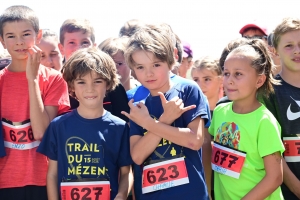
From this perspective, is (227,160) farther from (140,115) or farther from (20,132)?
(20,132)

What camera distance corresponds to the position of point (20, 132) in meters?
3.52

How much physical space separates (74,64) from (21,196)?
114 centimetres

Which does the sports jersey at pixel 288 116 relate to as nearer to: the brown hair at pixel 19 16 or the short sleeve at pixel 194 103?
the short sleeve at pixel 194 103

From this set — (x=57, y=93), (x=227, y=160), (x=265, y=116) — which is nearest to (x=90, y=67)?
(x=57, y=93)

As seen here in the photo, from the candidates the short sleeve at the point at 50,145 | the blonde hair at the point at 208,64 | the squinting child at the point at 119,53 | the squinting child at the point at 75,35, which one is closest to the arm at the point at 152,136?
the short sleeve at the point at 50,145

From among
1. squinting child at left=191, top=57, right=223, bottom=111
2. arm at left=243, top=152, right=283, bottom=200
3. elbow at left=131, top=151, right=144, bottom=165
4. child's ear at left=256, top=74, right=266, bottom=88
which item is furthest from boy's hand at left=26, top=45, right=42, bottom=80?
squinting child at left=191, top=57, right=223, bottom=111

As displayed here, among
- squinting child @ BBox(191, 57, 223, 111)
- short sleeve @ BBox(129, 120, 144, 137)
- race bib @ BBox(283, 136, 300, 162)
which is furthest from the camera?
squinting child @ BBox(191, 57, 223, 111)

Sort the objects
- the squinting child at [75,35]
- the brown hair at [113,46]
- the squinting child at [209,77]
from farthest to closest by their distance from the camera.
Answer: the squinting child at [209,77] < the squinting child at [75,35] < the brown hair at [113,46]

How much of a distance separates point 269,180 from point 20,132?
6.42 ft

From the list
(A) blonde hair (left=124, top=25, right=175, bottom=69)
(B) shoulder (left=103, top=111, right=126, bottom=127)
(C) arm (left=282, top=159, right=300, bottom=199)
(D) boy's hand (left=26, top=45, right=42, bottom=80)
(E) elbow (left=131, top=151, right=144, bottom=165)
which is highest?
(A) blonde hair (left=124, top=25, right=175, bottom=69)

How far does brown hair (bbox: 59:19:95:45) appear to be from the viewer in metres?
4.99

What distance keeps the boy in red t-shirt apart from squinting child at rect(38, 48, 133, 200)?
0.57 feet

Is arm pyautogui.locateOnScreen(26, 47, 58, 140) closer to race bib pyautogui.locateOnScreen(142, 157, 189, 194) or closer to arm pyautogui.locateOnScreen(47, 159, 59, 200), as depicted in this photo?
arm pyautogui.locateOnScreen(47, 159, 59, 200)

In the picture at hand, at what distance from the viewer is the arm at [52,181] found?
3.35m
